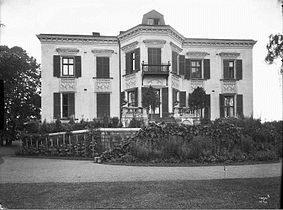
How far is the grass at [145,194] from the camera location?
5.57m

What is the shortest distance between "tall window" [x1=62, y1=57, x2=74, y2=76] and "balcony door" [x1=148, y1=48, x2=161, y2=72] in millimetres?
5489

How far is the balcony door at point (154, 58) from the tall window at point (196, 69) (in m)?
3.05

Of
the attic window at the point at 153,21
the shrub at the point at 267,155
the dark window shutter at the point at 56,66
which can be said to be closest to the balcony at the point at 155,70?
the attic window at the point at 153,21

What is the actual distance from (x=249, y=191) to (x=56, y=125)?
14702 mm

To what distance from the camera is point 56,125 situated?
1978cm

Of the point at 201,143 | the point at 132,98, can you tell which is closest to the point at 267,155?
the point at 201,143

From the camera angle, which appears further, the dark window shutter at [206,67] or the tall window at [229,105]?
the dark window shutter at [206,67]

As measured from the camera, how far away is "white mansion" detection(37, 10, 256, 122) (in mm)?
24719

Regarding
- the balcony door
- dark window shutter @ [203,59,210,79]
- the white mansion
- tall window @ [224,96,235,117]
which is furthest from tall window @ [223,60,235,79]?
the balcony door

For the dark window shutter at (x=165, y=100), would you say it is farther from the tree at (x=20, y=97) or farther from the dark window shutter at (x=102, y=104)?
the tree at (x=20, y=97)

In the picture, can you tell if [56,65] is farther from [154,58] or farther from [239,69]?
[239,69]

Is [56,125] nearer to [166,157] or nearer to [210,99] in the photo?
[166,157]

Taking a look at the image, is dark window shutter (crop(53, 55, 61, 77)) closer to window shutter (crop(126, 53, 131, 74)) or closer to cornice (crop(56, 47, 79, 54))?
cornice (crop(56, 47, 79, 54))

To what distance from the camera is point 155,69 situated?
24.6 metres
